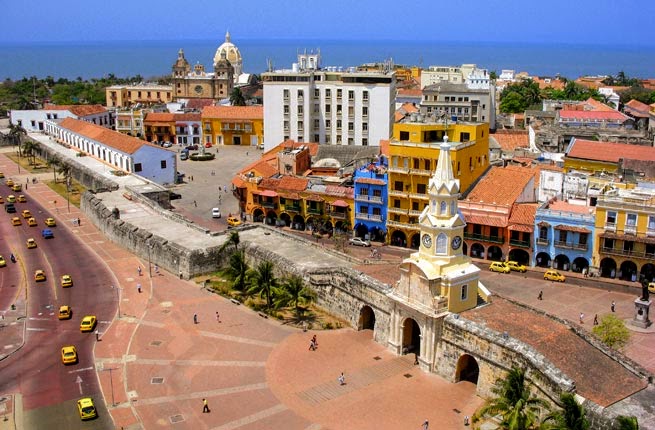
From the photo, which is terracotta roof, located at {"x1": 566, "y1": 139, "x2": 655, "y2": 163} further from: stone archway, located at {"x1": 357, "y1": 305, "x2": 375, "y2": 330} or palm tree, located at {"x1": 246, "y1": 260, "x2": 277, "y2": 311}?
palm tree, located at {"x1": 246, "y1": 260, "x2": 277, "y2": 311}

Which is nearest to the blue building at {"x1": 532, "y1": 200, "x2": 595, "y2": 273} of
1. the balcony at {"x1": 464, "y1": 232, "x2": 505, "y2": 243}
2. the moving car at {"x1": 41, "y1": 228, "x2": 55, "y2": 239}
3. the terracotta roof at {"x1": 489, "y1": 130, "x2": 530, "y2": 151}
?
the balcony at {"x1": 464, "y1": 232, "x2": 505, "y2": 243}

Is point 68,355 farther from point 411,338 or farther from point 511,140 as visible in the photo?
point 511,140

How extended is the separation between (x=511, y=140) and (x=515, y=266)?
43.4 meters

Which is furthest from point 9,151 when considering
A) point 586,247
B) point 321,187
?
point 586,247

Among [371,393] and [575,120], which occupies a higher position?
[575,120]

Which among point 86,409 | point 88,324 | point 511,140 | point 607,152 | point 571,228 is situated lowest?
point 86,409

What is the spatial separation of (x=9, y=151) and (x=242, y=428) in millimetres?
100748

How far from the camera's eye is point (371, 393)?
133 feet

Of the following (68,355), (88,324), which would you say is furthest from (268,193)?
(68,355)

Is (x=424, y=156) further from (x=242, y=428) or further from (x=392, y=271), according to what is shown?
(x=242, y=428)

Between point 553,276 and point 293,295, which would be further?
point 553,276

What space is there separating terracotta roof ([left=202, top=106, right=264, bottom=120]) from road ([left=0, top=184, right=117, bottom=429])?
50591 mm

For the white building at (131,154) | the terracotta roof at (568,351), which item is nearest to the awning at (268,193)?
the white building at (131,154)

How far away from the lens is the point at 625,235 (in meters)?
58.5
